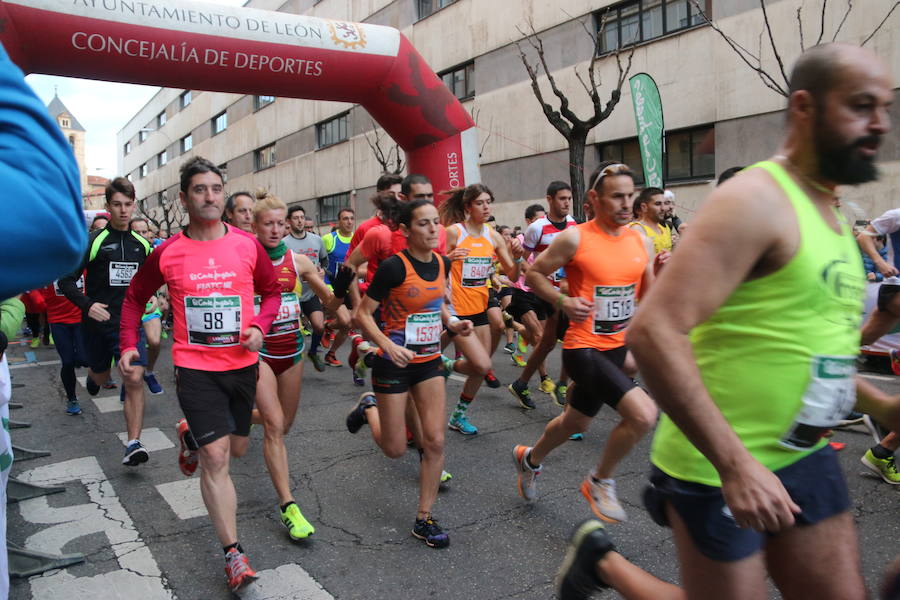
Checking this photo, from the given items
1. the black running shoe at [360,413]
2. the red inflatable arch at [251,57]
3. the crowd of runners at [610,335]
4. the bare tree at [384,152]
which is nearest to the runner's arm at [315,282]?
the crowd of runners at [610,335]

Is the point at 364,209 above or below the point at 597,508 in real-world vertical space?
above

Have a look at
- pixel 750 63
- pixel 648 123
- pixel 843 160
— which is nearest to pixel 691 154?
pixel 750 63

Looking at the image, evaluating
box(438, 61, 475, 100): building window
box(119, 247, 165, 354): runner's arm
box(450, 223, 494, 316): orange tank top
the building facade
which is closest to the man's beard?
box(119, 247, 165, 354): runner's arm

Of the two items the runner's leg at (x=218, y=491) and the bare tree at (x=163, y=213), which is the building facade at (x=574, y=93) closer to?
the runner's leg at (x=218, y=491)

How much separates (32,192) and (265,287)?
325 cm

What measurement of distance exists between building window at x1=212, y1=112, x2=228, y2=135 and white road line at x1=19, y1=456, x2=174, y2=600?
130 ft

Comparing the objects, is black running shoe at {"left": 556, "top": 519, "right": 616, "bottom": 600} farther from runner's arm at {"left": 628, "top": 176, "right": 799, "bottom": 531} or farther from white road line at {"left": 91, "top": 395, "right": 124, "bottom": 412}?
white road line at {"left": 91, "top": 395, "right": 124, "bottom": 412}

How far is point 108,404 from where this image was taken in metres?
7.44

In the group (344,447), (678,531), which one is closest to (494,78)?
(344,447)

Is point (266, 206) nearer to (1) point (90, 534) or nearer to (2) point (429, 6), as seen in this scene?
(1) point (90, 534)

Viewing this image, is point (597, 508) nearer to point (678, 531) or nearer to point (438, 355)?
point (438, 355)

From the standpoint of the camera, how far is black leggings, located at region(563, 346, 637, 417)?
149 inches

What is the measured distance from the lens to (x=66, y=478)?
493 centimetres

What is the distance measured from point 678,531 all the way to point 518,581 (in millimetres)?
1623
